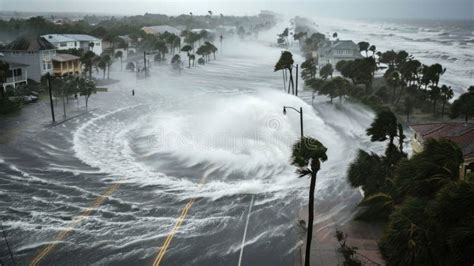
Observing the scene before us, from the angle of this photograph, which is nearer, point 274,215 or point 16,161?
point 274,215

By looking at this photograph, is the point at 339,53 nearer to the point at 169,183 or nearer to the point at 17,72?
the point at 17,72

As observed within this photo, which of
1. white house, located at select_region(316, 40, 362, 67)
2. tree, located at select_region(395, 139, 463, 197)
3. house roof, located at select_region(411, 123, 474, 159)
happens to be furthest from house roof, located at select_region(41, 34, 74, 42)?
tree, located at select_region(395, 139, 463, 197)

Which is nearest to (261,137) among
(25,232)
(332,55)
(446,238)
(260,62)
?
(25,232)

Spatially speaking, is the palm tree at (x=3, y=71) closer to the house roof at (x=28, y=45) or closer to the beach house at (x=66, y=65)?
the house roof at (x=28, y=45)

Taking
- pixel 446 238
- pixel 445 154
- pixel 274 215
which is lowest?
pixel 274 215

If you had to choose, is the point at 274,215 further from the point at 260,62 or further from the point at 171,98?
the point at 260,62

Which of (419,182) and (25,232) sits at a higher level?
(419,182)

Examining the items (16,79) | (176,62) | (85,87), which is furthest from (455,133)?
(176,62)
